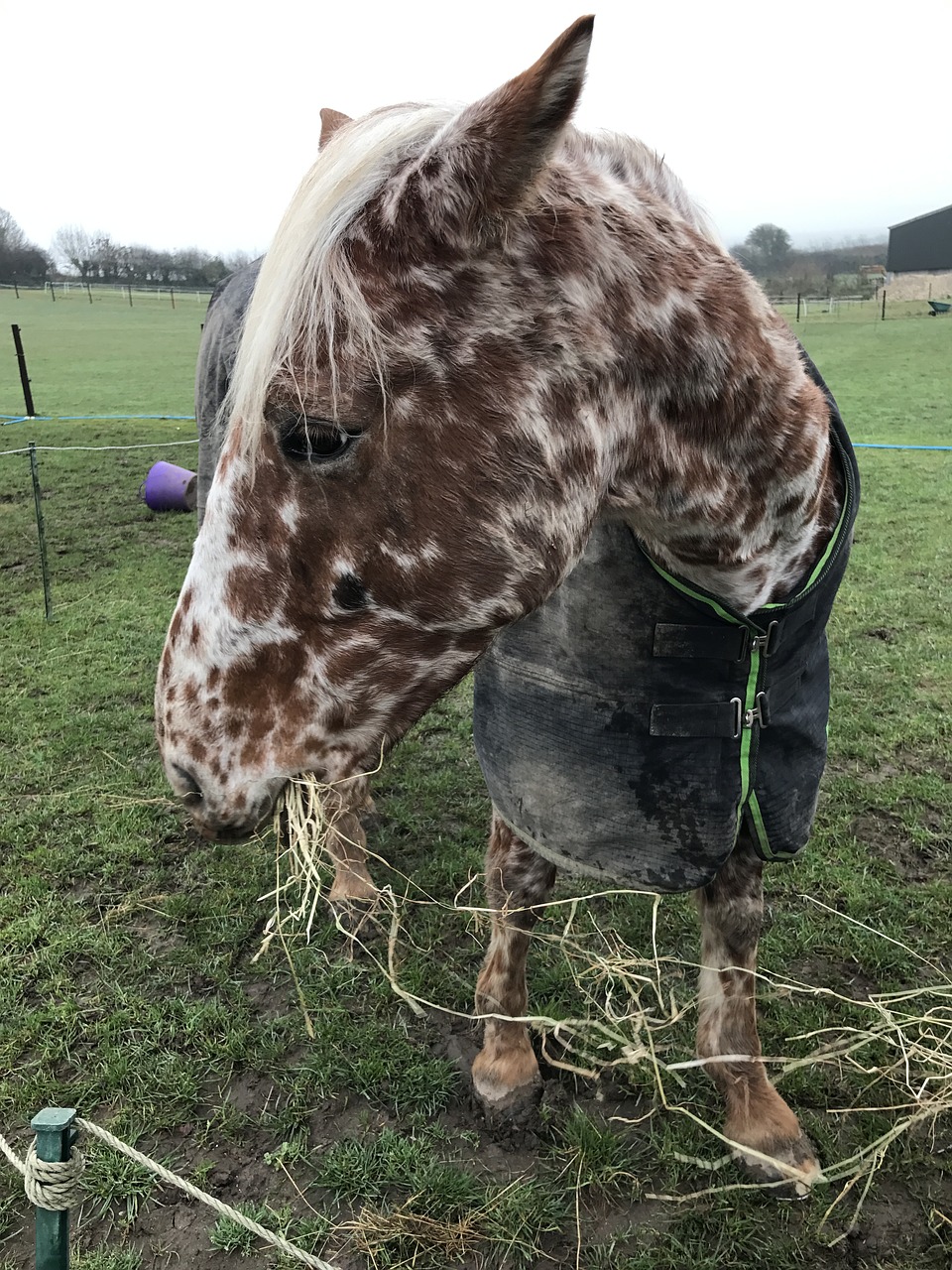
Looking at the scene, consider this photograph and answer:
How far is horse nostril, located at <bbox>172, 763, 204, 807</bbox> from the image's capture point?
142 centimetres

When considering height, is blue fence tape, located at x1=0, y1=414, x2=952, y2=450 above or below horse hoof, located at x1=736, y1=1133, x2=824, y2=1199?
above

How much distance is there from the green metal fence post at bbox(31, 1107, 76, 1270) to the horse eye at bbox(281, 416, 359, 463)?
1046 millimetres

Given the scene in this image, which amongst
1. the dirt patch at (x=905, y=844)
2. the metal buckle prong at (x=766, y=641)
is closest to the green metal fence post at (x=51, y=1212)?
the metal buckle prong at (x=766, y=641)

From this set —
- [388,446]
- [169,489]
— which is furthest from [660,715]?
[169,489]

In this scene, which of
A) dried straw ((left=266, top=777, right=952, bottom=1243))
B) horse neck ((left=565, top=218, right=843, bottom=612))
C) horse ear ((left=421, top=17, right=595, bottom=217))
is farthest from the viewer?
dried straw ((left=266, top=777, right=952, bottom=1243))

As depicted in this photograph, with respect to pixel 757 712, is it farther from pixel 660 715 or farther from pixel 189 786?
pixel 189 786

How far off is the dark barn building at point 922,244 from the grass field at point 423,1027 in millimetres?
58256

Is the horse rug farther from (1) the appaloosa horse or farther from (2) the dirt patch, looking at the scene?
(2) the dirt patch

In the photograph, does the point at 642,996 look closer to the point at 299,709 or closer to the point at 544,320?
the point at 299,709

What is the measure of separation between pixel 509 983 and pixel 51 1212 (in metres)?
1.35

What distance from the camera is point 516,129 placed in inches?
44.9

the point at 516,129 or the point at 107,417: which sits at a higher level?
the point at 516,129

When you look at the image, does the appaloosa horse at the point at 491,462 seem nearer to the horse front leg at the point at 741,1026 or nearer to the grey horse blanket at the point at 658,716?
the grey horse blanket at the point at 658,716

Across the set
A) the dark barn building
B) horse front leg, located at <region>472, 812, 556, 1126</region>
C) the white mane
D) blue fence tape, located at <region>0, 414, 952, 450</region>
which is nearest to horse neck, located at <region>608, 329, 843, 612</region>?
the white mane
